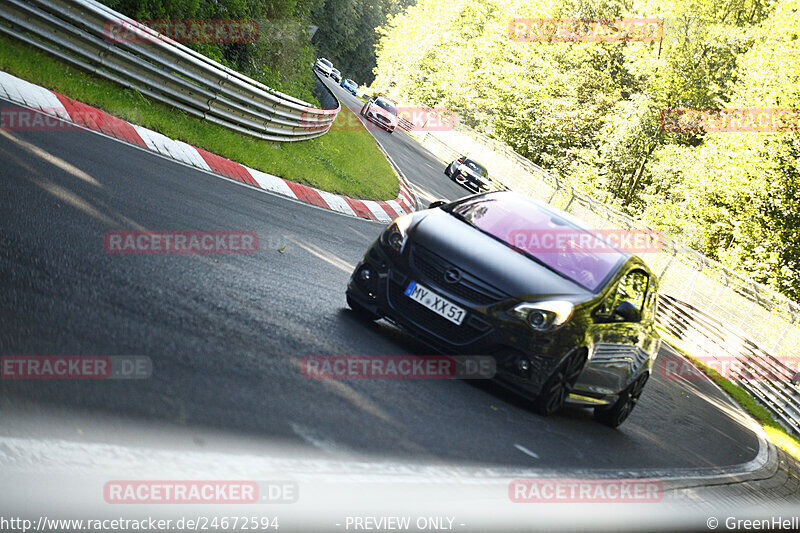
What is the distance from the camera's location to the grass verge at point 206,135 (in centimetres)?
1075

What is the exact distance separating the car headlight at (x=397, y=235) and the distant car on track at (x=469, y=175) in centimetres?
2973

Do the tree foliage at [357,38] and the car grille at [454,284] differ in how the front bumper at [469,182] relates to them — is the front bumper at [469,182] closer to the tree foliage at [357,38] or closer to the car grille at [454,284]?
the car grille at [454,284]

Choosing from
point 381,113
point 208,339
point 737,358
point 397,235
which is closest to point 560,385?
point 397,235

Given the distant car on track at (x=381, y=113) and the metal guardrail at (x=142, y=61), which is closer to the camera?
the metal guardrail at (x=142, y=61)

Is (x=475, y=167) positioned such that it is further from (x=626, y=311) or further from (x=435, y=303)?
(x=435, y=303)

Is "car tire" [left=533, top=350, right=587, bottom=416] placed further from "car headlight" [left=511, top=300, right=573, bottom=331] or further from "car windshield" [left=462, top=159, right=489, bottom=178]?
"car windshield" [left=462, top=159, right=489, bottom=178]

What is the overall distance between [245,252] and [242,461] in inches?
172

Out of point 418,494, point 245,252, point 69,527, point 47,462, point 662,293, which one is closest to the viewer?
point 69,527

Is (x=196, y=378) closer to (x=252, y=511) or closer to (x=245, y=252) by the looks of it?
(x=252, y=511)

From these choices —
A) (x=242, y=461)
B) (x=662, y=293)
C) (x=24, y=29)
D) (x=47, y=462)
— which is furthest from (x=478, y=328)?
(x=662, y=293)

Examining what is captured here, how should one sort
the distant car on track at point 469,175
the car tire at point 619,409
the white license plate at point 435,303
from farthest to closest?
the distant car on track at point 469,175 < the car tire at point 619,409 < the white license plate at point 435,303

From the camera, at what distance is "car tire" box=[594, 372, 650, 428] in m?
7.85

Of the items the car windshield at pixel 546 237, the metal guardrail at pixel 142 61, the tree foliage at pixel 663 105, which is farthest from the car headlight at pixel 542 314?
the tree foliage at pixel 663 105

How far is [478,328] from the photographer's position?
6145 millimetres
